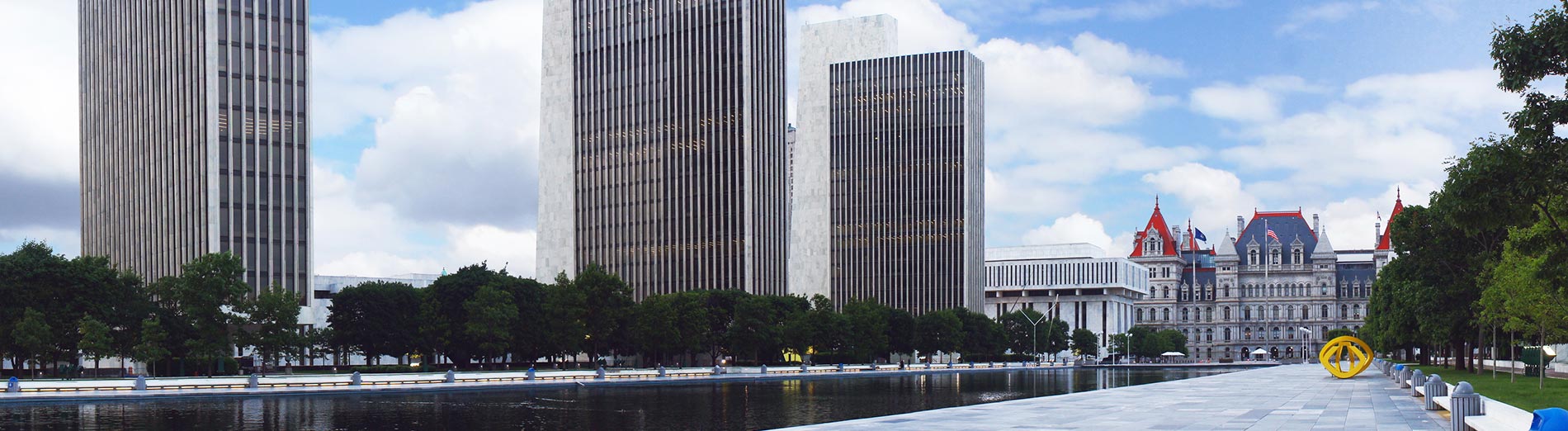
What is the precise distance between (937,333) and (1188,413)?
115 meters

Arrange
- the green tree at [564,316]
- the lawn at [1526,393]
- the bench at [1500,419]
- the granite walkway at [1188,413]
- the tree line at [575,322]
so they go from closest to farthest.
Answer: the bench at [1500,419], the granite walkway at [1188,413], the lawn at [1526,393], the tree line at [575,322], the green tree at [564,316]

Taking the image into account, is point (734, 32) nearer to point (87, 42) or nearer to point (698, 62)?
point (698, 62)

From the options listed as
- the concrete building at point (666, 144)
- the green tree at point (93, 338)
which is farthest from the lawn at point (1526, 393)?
the concrete building at point (666, 144)

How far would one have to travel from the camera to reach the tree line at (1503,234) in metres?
30.9

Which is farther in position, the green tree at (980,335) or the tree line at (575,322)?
the green tree at (980,335)

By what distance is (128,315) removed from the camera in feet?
275

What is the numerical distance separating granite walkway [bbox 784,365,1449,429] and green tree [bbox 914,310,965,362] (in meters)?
95.8

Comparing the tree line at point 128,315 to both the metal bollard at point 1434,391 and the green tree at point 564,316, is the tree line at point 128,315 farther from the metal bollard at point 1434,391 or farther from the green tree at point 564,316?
the metal bollard at point 1434,391

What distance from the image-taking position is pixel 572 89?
17500 centimetres

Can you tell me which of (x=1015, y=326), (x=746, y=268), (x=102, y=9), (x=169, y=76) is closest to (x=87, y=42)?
(x=102, y=9)

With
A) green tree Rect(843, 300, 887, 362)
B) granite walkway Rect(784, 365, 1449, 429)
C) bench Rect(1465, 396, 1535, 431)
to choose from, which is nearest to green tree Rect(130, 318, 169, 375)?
granite walkway Rect(784, 365, 1449, 429)

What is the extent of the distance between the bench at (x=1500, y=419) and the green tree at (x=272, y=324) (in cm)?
6805

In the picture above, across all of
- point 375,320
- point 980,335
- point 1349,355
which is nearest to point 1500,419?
point 1349,355

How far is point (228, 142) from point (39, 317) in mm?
37501
